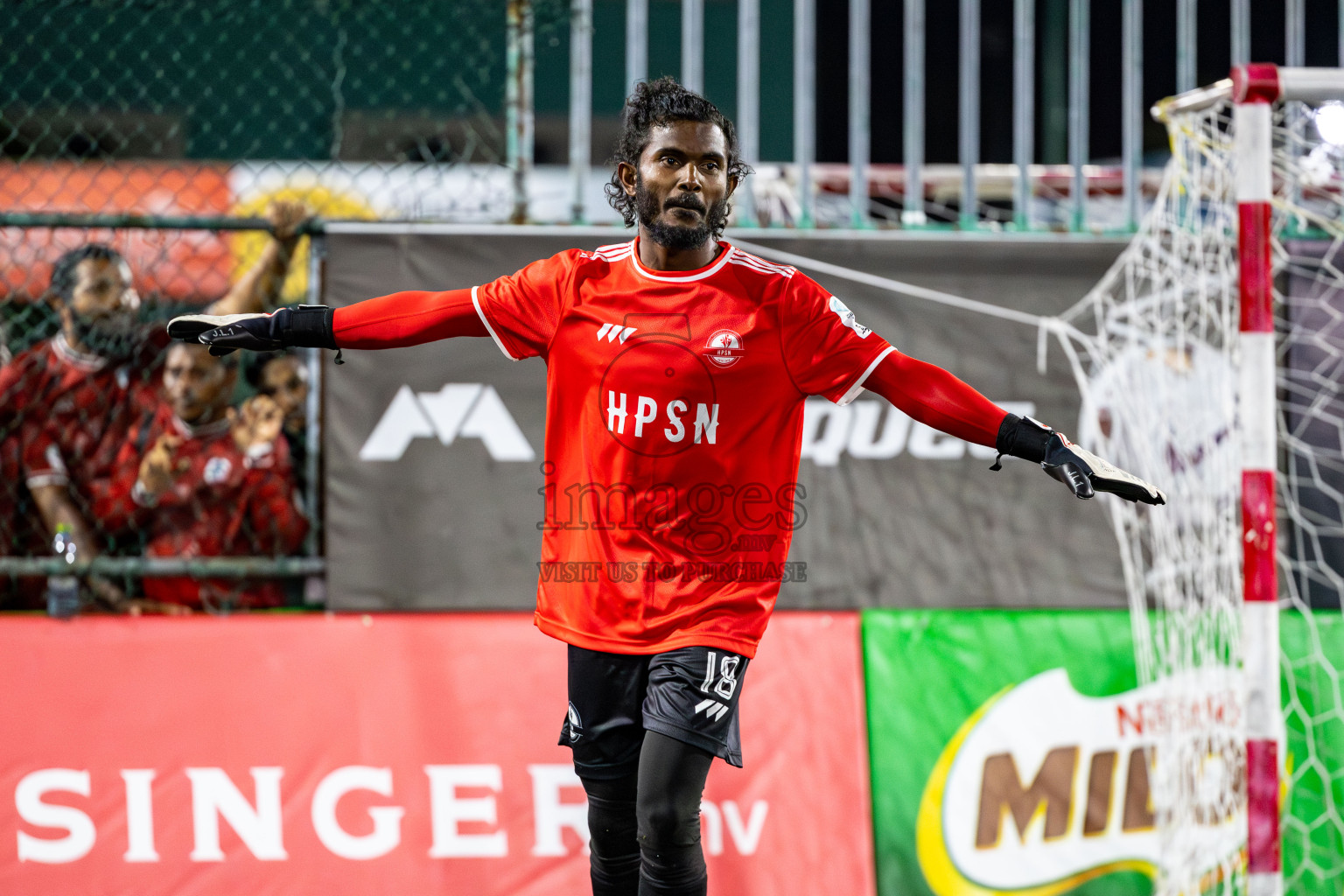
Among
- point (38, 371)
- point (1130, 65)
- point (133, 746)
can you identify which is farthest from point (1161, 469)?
point (38, 371)

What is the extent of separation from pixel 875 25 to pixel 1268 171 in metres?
6.90

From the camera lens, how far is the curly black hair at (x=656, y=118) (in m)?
2.79

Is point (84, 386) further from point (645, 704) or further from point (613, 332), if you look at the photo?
Result: point (645, 704)

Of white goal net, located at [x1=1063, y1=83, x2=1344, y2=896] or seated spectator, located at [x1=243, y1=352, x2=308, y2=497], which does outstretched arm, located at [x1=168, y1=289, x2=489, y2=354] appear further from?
white goal net, located at [x1=1063, y1=83, x2=1344, y2=896]

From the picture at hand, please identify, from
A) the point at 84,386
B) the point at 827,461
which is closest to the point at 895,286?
the point at 827,461

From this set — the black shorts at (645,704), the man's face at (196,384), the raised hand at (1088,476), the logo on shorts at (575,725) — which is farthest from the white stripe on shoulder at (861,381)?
the man's face at (196,384)

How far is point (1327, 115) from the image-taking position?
4574 millimetres

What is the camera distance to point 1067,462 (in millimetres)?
2605

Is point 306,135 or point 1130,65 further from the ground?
point 306,135

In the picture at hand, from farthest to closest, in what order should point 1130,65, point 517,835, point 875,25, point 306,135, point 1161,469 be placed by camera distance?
point 875,25 → point 306,135 → point 1130,65 → point 1161,469 → point 517,835

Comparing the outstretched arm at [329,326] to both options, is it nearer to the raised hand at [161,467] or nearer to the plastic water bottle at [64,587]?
the raised hand at [161,467]

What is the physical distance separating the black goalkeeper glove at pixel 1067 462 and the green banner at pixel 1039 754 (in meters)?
1.47

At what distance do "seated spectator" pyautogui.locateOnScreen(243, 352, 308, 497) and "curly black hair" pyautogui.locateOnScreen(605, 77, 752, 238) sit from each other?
173 cm

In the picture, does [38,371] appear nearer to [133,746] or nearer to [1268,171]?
[133,746]
